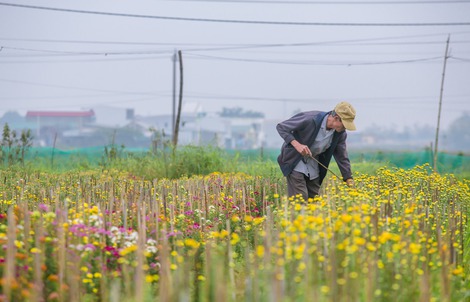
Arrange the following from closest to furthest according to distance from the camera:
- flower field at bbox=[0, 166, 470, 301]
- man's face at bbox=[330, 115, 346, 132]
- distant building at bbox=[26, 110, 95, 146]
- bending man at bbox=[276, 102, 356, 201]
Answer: flower field at bbox=[0, 166, 470, 301] → man's face at bbox=[330, 115, 346, 132] → bending man at bbox=[276, 102, 356, 201] → distant building at bbox=[26, 110, 95, 146]

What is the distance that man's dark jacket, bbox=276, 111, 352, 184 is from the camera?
9164 mm

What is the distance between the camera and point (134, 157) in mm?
19234

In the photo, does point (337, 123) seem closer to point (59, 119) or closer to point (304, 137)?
point (304, 137)

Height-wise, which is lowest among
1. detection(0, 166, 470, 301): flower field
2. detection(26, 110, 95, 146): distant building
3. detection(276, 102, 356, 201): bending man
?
detection(0, 166, 470, 301): flower field

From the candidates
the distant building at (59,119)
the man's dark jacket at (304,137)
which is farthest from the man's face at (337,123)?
the distant building at (59,119)

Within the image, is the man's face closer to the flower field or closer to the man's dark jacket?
the man's dark jacket

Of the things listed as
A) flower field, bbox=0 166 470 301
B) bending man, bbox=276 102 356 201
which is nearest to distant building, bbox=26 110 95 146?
bending man, bbox=276 102 356 201

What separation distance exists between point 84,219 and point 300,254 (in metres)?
2.13

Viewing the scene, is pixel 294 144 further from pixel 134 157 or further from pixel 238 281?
pixel 134 157

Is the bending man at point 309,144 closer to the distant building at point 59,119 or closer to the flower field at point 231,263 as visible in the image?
the flower field at point 231,263

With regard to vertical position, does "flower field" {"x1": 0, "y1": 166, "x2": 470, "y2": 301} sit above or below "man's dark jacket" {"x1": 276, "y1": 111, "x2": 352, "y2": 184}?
below

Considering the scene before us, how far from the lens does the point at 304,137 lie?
364 inches

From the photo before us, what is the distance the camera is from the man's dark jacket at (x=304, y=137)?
916 centimetres

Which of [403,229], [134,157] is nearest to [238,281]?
[403,229]
